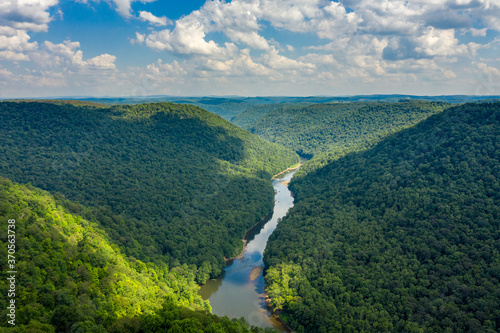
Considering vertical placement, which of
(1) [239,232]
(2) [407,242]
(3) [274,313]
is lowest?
(3) [274,313]

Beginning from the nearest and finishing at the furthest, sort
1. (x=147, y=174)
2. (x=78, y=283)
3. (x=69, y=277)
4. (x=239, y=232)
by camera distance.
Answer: (x=69, y=277), (x=78, y=283), (x=239, y=232), (x=147, y=174)

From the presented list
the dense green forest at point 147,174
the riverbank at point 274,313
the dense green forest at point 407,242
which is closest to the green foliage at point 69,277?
the dense green forest at point 147,174

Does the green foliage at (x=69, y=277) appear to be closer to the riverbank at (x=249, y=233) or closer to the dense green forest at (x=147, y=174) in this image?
the dense green forest at (x=147, y=174)

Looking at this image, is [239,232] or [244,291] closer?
[244,291]

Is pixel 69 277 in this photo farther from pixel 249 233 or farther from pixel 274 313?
pixel 249 233

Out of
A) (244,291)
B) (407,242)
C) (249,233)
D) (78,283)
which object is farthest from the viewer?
(249,233)

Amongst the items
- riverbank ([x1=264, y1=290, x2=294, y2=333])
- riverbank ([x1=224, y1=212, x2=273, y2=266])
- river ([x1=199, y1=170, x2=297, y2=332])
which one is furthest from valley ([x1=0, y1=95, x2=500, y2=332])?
riverbank ([x1=224, y1=212, x2=273, y2=266])

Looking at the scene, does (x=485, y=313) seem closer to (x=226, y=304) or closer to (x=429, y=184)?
(x=429, y=184)

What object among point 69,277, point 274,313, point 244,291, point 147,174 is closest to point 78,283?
point 69,277
